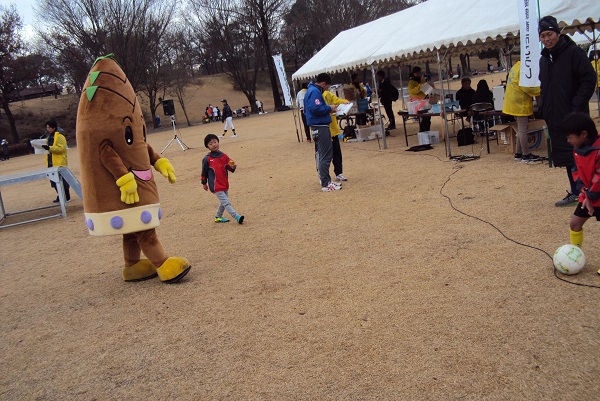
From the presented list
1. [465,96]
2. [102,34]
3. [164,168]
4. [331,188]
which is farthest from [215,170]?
[102,34]

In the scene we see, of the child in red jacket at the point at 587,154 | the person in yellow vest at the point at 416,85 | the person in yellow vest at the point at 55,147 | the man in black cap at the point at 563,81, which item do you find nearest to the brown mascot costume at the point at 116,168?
the child in red jacket at the point at 587,154

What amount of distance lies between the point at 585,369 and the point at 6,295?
5.79 metres

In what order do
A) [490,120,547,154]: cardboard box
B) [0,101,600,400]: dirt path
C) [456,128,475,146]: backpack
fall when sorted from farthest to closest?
[456,128,475,146]: backpack, [490,120,547,154]: cardboard box, [0,101,600,400]: dirt path

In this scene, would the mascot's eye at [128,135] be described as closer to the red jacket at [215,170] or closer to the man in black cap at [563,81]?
the red jacket at [215,170]

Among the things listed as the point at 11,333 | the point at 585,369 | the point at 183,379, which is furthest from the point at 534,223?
the point at 11,333

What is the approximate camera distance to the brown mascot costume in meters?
5.36

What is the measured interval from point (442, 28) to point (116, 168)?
7.92 meters

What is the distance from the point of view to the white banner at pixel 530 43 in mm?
7809

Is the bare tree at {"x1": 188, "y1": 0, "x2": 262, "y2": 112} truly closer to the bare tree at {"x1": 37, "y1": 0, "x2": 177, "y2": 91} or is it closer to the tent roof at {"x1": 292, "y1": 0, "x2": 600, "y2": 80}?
the bare tree at {"x1": 37, "y1": 0, "x2": 177, "y2": 91}

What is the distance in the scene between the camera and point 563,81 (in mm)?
6305

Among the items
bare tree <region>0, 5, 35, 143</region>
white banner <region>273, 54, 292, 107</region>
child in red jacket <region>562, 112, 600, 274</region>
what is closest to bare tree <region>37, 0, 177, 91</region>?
bare tree <region>0, 5, 35, 143</region>

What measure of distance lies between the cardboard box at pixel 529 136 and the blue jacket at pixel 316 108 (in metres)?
3.72

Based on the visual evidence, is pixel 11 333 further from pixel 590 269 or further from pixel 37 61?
pixel 37 61

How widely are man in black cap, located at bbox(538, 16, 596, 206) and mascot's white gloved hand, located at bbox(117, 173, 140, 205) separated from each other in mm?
4639
